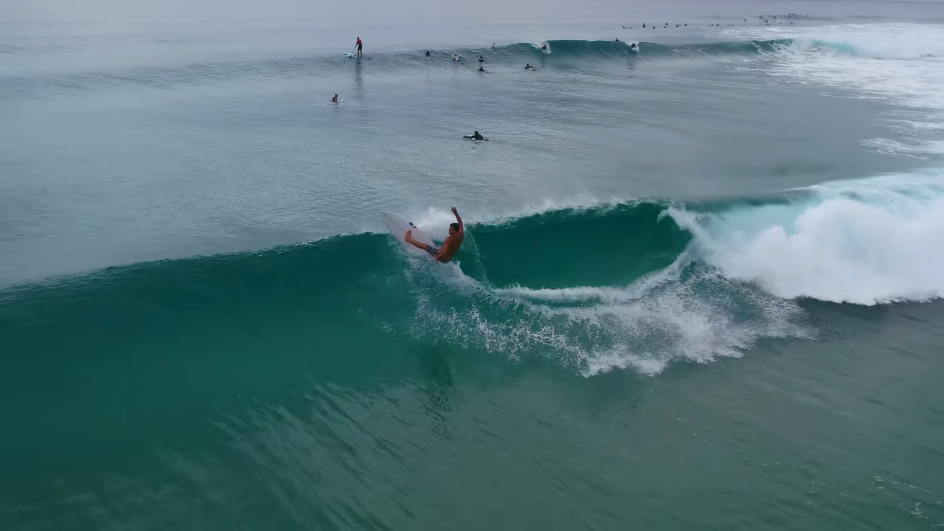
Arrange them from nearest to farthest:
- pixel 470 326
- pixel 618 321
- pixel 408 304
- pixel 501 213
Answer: pixel 470 326 → pixel 618 321 → pixel 408 304 → pixel 501 213

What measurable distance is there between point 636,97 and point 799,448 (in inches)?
1052

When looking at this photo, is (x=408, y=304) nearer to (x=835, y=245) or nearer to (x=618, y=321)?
(x=618, y=321)

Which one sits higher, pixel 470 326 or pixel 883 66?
pixel 883 66

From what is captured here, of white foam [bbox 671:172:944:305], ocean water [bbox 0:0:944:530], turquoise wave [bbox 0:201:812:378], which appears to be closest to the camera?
ocean water [bbox 0:0:944:530]

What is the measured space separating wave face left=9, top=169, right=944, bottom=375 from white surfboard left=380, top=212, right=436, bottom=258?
0.21m

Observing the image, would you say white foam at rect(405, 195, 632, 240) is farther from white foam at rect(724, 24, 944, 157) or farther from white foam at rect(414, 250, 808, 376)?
white foam at rect(724, 24, 944, 157)

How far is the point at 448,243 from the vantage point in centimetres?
1242

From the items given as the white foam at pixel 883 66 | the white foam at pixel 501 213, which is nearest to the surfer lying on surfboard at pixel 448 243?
the white foam at pixel 501 213

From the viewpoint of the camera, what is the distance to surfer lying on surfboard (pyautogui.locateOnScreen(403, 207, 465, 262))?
12258mm

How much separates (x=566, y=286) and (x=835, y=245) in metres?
6.81

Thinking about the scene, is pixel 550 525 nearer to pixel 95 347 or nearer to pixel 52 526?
pixel 52 526

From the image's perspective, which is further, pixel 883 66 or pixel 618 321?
pixel 883 66

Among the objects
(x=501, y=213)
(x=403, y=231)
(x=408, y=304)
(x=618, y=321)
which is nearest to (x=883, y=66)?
(x=501, y=213)

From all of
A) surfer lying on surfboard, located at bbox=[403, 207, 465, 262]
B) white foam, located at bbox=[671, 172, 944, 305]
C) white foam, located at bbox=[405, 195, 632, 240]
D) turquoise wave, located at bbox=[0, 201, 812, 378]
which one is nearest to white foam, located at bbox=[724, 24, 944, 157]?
white foam, located at bbox=[671, 172, 944, 305]
